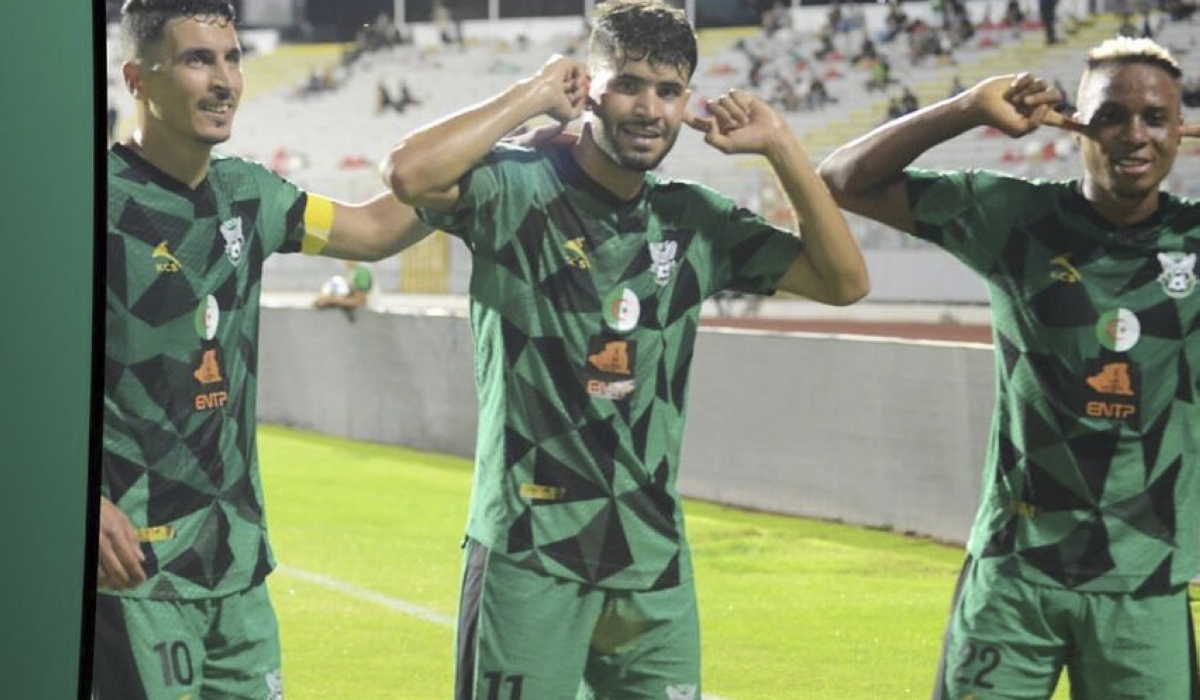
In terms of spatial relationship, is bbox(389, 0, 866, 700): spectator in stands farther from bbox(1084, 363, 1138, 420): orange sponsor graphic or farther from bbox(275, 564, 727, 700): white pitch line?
bbox(275, 564, 727, 700): white pitch line

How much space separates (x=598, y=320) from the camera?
296 centimetres

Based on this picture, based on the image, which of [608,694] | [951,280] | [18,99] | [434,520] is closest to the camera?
[608,694]

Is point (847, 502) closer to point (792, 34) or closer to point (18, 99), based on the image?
point (792, 34)

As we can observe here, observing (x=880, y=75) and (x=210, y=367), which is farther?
(x=880, y=75)

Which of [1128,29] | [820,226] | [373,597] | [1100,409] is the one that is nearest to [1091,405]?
[1100,409]

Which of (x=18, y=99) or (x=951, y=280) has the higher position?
(x=18, y=99)

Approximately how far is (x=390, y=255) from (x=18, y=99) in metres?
0.85

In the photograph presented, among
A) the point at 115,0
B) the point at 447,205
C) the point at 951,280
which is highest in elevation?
the point at 115,0

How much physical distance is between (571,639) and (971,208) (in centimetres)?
82

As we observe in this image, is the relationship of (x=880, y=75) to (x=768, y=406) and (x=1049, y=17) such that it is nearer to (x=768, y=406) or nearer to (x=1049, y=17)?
(x=1049, y=17)

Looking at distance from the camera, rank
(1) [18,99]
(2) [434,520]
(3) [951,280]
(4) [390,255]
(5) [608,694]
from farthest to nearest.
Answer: (2) [434,520], (3) [951,280], (1) [18,99], (4) [390,255], (5) [608,694]

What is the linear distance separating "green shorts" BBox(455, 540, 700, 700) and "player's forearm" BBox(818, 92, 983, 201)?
0.62 meters

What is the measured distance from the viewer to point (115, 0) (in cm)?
328

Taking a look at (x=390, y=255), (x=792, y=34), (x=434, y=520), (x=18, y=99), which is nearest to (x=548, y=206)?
(x=390, y=255)
